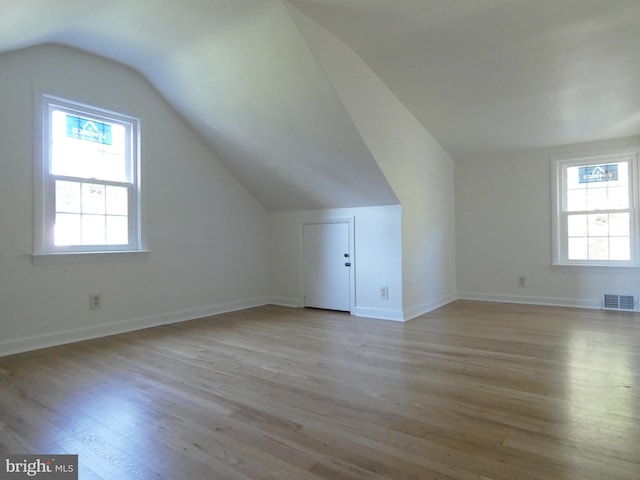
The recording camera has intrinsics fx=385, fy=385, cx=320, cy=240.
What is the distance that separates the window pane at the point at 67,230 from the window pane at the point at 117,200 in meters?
0.31

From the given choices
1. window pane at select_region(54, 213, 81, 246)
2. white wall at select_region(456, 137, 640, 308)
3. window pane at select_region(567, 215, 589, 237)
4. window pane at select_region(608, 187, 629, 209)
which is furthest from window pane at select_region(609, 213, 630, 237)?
window pane at select_region(54, 213, 81, 246)

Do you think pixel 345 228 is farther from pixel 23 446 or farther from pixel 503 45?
pixel 23 446

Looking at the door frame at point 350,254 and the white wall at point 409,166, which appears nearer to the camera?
the white wall at point 409,166

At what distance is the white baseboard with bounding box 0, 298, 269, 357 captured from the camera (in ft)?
10.1

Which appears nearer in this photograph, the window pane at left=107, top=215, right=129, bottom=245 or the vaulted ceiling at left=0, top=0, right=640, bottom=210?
the vaulted ceiling at left=0, top=0, right=640, bottom=210

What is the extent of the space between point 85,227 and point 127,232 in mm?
395

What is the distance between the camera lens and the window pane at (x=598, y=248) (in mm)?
4746

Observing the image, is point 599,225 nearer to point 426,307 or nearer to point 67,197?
point 426,307

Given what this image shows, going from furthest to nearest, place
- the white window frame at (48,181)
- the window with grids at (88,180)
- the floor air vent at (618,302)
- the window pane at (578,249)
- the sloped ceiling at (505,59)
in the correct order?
the window pane at (578,249) < the floor air vent at (618,302) < the window with grids at (88,180) < the white window frame at (48,181) < the sloped ceiling at (505,59)

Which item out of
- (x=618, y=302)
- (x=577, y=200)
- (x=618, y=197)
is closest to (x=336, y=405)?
(x=618, y=302)

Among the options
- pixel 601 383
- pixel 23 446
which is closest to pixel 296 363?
pixel 23 446

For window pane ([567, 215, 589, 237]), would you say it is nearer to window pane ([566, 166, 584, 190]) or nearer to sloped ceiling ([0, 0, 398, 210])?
window pane ([566, 166, 584, 190])

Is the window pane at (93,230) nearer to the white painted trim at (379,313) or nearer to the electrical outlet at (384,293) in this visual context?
the white painted trim at (379,313)

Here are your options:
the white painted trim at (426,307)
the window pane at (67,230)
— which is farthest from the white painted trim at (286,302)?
the window pane at (67,230)
